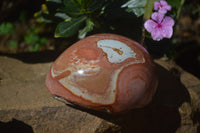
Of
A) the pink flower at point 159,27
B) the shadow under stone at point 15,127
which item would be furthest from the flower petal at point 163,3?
the shadow under stone at point 15,127

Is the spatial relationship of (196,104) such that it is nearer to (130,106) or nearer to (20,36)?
(130,106)

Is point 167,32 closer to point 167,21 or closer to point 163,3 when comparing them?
point 167,21

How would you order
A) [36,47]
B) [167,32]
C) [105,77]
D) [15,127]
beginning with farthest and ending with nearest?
1. [36,47]
2. [167,32]
3. [15,127]
4. [105,77]

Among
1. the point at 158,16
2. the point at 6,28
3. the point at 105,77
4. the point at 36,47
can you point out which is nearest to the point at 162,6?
the point at 158,16

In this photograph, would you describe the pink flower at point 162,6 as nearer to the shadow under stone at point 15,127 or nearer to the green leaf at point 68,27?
the green leaf at point 68,27

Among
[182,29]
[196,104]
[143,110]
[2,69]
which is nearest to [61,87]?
[143,110]

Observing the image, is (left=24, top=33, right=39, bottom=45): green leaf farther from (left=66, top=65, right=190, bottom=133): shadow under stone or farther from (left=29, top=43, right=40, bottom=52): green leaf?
(left=66, top=65, right=190, bottom=133): shadow under stone

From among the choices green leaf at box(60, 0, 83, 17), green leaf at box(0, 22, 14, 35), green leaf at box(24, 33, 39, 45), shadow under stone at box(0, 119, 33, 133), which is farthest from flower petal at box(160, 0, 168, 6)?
green leaf at box(0, 22, 14, 35)
